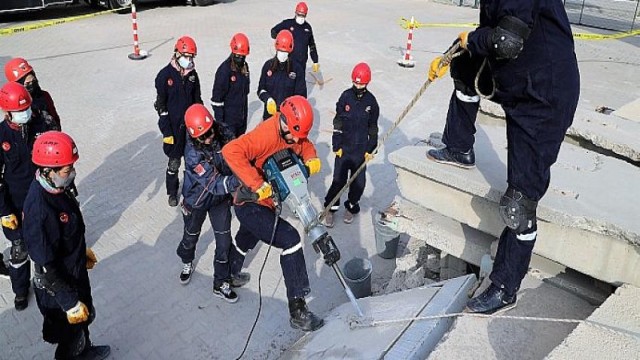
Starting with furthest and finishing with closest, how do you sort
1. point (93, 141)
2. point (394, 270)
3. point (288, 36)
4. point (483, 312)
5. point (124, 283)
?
point (93, 141), point (288, 36), point (394, 270), point (124, 283), point (483, 312)

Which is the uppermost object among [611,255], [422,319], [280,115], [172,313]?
[280,115]

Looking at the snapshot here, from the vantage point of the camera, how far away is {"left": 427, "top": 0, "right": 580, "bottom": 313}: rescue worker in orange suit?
312cm

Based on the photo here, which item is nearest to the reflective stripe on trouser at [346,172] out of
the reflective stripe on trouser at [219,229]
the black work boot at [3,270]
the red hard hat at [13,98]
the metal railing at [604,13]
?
the reflective stripe on trouser at [219,229]

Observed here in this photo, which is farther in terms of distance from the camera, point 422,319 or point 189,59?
point 189,59

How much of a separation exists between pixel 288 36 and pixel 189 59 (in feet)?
4.53

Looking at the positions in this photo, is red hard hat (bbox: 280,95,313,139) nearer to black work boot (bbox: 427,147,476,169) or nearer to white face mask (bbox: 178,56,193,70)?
black work boot (bbox: 427,147,476,169)

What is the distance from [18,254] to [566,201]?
4520 mm

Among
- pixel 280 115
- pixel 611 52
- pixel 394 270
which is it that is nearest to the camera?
pixel 280 115

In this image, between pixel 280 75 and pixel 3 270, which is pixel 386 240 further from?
pixel 3 270

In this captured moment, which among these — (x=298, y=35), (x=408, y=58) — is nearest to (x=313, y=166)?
(x=298, y=35)

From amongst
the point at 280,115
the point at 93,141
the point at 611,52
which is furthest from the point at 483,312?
the point at 611,52

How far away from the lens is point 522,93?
3.39 m

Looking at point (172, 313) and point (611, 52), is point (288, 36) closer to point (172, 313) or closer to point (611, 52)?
point (172, 313)

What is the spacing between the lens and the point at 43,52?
12.6 m
